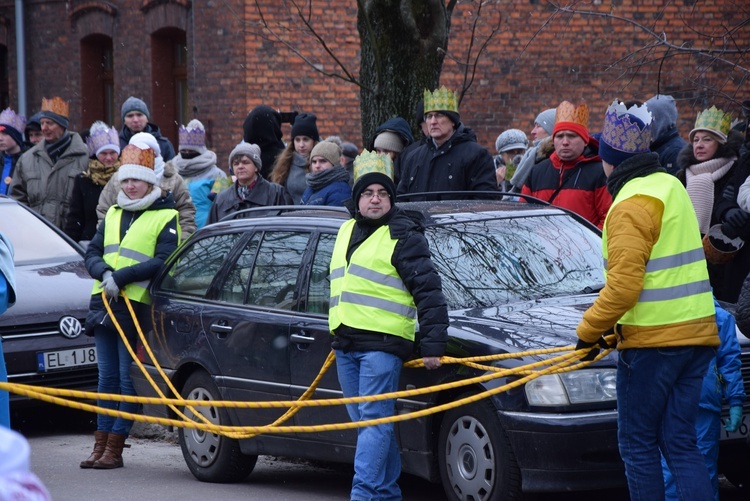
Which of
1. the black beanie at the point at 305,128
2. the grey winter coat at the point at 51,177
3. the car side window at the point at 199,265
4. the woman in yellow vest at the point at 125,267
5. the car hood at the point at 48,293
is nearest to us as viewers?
the car side window at the point at 199,265

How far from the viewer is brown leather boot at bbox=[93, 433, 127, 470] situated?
820 centimetres

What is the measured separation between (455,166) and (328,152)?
1170 mm

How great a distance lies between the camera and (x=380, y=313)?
6.24 m

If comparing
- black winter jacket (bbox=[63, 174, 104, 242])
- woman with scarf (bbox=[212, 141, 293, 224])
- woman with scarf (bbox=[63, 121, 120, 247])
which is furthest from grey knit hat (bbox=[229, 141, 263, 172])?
black winter jacket (bbox=[63, 174, 104, 242])

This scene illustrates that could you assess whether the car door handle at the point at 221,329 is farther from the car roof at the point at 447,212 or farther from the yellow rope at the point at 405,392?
the car roof at the point at 447,212

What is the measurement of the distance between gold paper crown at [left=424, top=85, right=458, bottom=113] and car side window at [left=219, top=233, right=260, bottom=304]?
2.05 m

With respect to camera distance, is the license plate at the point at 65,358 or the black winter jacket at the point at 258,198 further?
the black winter jacket at the point at 258,198

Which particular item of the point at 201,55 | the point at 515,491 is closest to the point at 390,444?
the point at 515,491

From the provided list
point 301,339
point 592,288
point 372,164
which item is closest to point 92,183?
point 301,339

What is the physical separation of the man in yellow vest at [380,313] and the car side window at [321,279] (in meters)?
0.58

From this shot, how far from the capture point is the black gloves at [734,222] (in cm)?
798

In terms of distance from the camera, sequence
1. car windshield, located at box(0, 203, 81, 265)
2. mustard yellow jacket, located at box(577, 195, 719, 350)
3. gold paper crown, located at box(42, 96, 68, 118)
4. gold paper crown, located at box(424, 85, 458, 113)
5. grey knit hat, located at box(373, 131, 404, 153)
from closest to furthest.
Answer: mustard yellow jacket, located at box(577, 195, 719, 350) → gold paper crown, located at box(424, 85, 458, 113) → grey knit hat, located at box(373, 131, 404, 153) → car windshield, located at box(0, 203, 81, 265) → gold paper crown, located at box(42, 96, 68, 118)

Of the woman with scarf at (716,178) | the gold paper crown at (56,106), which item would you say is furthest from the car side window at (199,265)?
the gold paper crown at (56,106)

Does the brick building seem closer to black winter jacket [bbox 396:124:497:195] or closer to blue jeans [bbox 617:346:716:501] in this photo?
black winter jacket [bbox 396:124:497:195]
